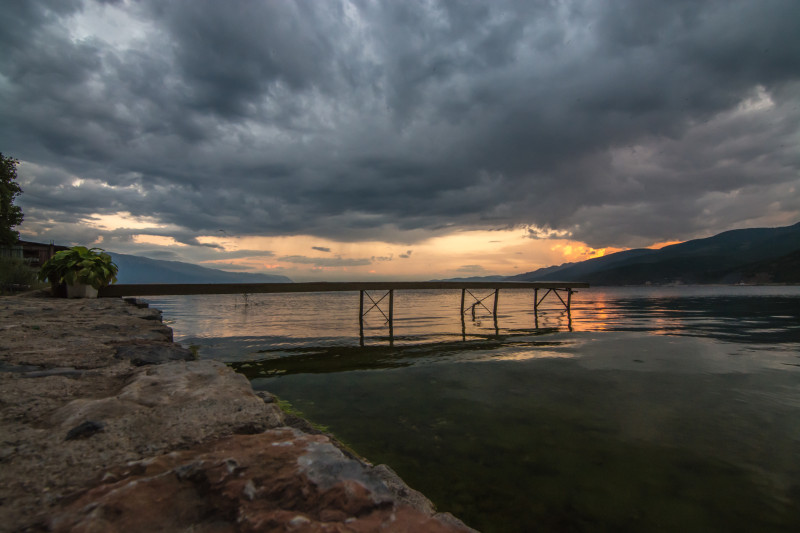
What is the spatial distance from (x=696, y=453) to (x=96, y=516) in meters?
6.46

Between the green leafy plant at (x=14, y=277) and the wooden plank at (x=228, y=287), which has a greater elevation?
the green leafy plant at (x=14, y=277)

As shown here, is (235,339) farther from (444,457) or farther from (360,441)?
(444,457)

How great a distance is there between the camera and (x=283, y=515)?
1.34m

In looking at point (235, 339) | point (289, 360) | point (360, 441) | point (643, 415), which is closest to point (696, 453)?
point (643, 415)

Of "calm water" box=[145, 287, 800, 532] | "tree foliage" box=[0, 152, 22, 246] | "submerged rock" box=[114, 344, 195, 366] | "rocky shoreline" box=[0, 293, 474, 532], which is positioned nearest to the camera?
"rocky shoreline" box=[0, 293, 474, 532]

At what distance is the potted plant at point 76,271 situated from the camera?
12164 millimetres

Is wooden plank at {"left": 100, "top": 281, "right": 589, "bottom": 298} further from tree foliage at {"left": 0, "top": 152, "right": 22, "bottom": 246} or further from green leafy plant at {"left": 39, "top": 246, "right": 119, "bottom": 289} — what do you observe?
tree foliage at {"left": 0, "top": 152, "right": 22, "bottom": 246}

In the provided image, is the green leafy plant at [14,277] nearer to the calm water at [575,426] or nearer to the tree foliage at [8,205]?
the tree foliage at [8,205]

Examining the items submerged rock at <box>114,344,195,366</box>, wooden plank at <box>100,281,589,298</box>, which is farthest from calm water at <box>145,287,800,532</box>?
wooden plank at <box>100,281,589,298</box>

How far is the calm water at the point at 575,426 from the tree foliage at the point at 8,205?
82.7ft

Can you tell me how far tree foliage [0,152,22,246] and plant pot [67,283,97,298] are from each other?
1855 centimetres

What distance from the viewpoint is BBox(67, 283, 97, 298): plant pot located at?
1247cm

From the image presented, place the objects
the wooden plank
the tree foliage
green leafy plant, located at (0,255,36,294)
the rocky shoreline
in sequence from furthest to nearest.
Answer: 1. the tree foliage
2. green leafy plant, located at (0,255,36,294)
3. the wooden plank
4. the rocky shoreline

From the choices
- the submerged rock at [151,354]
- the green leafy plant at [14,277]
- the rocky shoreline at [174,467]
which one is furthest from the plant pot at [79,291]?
the rocky shoreline at [174,467]
